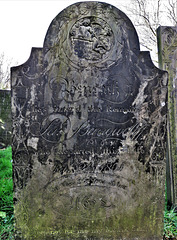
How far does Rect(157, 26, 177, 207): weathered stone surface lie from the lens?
147 inches

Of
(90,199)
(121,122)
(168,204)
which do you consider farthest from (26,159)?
(168,204)

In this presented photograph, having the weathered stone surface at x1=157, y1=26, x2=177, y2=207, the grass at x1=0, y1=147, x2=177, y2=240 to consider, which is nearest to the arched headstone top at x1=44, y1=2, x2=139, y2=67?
the weathered stone surface at x1=157, y1=26, x2=177, y2=207

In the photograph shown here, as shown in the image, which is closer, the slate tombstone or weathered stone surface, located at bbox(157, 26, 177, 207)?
the slate tombstone

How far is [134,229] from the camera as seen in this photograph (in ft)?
9.27

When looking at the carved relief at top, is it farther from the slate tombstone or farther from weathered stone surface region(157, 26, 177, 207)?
weathered stone surface region(157, 26, 177, 207)

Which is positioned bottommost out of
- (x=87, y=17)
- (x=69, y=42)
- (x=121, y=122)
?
(x=121, y=122)

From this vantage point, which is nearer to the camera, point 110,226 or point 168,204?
point 110,226

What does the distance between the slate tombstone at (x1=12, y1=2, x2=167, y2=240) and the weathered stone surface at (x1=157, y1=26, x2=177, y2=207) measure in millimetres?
948

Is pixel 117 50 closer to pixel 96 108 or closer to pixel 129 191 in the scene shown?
pixel 96 108

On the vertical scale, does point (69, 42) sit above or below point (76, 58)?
above

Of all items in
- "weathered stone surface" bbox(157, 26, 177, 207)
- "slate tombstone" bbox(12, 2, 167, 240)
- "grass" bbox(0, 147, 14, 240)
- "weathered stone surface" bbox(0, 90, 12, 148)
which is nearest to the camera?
"slate tombstone" bbox(12, 2, 167, 240)

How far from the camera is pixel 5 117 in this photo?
361 inches

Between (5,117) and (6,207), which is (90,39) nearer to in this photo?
(6,207)

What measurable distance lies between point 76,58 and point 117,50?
0.51 m
